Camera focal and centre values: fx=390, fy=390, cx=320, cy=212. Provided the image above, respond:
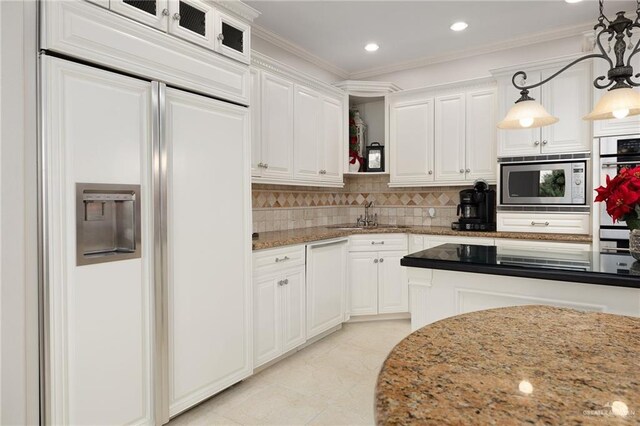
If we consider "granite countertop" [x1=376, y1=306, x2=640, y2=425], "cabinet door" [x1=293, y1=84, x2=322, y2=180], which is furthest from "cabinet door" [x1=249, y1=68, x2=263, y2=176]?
"granite countertop" [x1=376, y1=306, x2=640, y2=425]

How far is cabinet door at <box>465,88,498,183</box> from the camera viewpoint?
3768 millimetres

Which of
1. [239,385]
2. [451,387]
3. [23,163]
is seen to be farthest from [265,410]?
[451,387]

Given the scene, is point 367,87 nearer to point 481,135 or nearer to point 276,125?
point 481,135

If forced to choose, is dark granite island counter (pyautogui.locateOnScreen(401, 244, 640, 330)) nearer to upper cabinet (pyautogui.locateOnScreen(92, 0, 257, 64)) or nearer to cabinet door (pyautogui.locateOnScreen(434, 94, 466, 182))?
upper cabinet (pyautogui.locateOnScreen(92, 0, 257, 64))

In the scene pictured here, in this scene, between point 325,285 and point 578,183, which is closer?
point 578,183

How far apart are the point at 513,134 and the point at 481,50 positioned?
111 centimetres

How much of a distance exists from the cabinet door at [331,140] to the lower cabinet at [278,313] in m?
1.26

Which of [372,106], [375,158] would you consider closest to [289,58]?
[372,106]

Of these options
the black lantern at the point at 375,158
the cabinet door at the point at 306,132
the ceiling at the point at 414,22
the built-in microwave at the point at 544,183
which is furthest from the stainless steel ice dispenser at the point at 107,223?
the built-in microwave at the point at 544,183

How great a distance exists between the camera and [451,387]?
68 centimetres

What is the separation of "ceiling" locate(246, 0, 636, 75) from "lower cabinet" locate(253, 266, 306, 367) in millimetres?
2142

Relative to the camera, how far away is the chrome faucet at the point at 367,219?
463 cm

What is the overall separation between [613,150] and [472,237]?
4.17 feet

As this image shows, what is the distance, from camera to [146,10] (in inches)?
77.1
